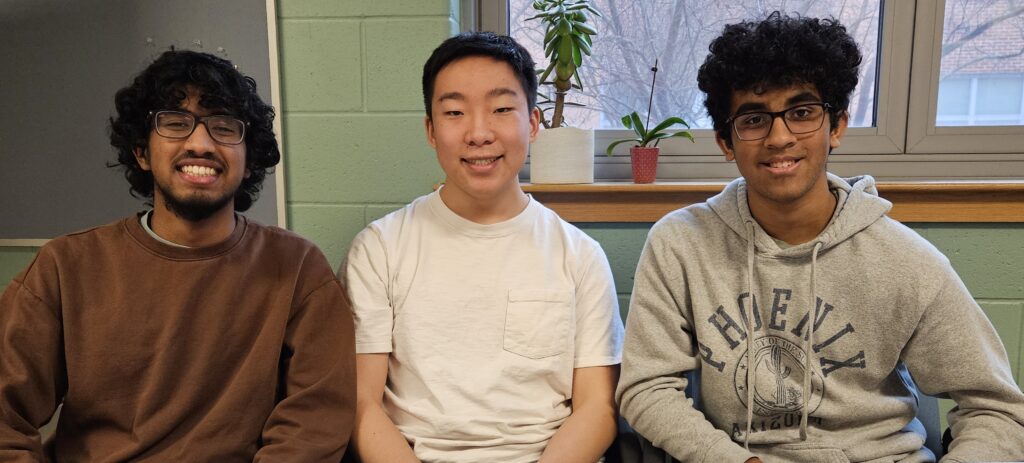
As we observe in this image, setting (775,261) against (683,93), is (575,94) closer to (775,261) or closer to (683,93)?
(683,93)

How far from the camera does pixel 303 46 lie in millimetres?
1535

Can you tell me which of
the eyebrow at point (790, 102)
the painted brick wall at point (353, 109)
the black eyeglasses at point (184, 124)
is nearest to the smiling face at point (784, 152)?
the eyebrow at point (790, 102)

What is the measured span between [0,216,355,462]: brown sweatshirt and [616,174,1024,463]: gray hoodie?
23.4 inches

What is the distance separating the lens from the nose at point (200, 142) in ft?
3.64

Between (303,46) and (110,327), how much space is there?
80cm

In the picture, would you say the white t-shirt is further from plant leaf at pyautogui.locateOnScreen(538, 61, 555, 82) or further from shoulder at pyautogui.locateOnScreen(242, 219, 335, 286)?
plant leaf at pyautogui.locateOnScreen(538, 61, 555, 82)

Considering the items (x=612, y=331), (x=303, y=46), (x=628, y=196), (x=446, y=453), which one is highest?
(x=303, y=46)

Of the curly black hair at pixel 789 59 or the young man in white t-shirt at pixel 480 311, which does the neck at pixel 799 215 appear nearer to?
the curly black hair at pixel 789 59

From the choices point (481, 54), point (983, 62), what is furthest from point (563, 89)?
point (983, 62)

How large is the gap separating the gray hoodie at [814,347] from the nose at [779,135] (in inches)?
6.4

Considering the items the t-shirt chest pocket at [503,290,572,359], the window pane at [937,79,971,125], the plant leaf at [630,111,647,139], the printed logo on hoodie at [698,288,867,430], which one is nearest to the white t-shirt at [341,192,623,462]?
the t-shirt chest pocket at [503,290,572,359]

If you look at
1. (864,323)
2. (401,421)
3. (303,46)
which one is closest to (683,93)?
(864,323)

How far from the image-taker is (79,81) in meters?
1.54

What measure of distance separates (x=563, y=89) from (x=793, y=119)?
596 millimetres
